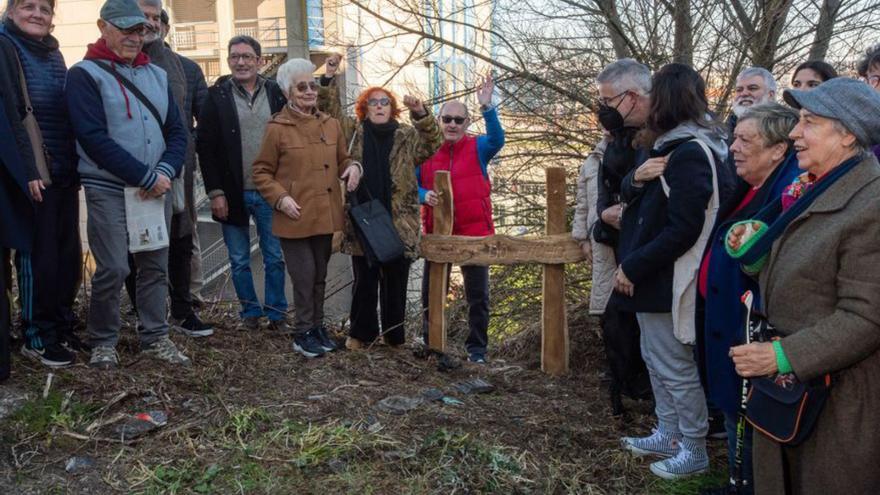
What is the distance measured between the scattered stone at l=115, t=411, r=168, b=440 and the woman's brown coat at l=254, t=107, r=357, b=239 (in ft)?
4.92

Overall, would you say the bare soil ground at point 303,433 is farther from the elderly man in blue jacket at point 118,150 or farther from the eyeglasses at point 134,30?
the eyeglasses at point 134,30

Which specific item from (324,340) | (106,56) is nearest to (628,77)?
(324,340)

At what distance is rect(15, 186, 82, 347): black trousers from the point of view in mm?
4664

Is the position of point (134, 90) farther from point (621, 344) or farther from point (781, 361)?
point (781, 361)

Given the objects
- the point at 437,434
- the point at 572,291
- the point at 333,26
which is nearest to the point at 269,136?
the point at 437,434

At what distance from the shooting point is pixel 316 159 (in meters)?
5.33

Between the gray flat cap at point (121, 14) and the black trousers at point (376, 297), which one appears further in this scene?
the black trousers at point (376, 297)

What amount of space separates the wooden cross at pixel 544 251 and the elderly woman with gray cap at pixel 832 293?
2.70 m

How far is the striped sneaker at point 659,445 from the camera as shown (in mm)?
4223

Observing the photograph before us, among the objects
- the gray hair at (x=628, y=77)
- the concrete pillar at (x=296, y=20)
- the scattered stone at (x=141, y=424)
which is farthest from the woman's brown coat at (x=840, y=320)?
the concrete pillar at (x=296, y=20)

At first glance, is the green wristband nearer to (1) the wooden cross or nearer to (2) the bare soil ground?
(2) the bare soil ground

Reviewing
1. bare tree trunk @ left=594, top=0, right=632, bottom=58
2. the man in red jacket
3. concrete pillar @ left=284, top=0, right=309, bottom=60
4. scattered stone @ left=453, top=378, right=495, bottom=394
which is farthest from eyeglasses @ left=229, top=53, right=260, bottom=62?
concrete pillar @ left=284, top=0, right=309, bottom=60

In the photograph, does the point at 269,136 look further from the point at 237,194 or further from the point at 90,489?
the point at 90,489

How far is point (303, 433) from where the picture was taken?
4.07 meters
